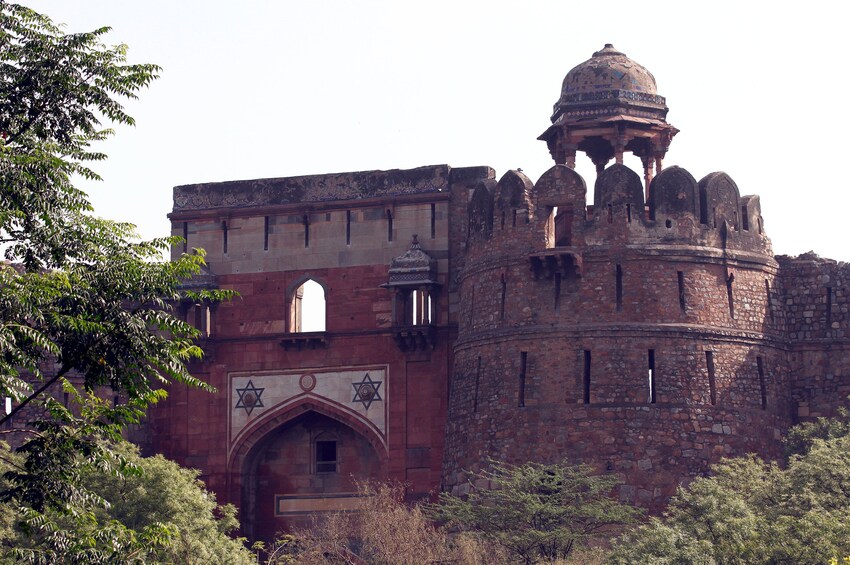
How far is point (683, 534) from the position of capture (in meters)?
26.7

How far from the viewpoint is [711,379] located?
104 feet

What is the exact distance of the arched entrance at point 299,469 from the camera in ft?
121

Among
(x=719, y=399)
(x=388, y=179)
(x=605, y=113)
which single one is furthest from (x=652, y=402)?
(x=388, y=179)

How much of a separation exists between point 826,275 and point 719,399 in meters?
3.75

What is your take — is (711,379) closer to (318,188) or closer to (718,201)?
(718,201)

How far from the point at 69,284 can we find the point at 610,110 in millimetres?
18692

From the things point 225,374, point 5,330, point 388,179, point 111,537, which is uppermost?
point 388,179

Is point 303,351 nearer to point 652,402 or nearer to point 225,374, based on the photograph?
point 225,374

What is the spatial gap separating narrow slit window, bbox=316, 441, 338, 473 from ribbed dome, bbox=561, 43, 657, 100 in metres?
8.37

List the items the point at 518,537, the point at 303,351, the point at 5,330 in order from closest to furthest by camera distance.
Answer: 1. the point at 5,330
2. the point at 518,537
3. the point at 303,351

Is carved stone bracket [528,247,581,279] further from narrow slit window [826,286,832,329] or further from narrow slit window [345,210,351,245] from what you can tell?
narrow slit window [345,210,351,245]

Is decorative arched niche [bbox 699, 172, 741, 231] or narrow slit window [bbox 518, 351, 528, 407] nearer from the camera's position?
narrow slit window [bbox 518, 351, 528, 407]

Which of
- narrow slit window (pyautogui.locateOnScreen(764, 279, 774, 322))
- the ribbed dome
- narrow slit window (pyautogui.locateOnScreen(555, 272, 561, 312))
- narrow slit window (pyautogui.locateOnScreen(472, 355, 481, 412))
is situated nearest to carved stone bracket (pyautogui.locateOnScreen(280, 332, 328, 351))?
narrow slit window (pyautogui.locateOnScreen(472, 355, 481, 412))

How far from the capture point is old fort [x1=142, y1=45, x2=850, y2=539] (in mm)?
31672
